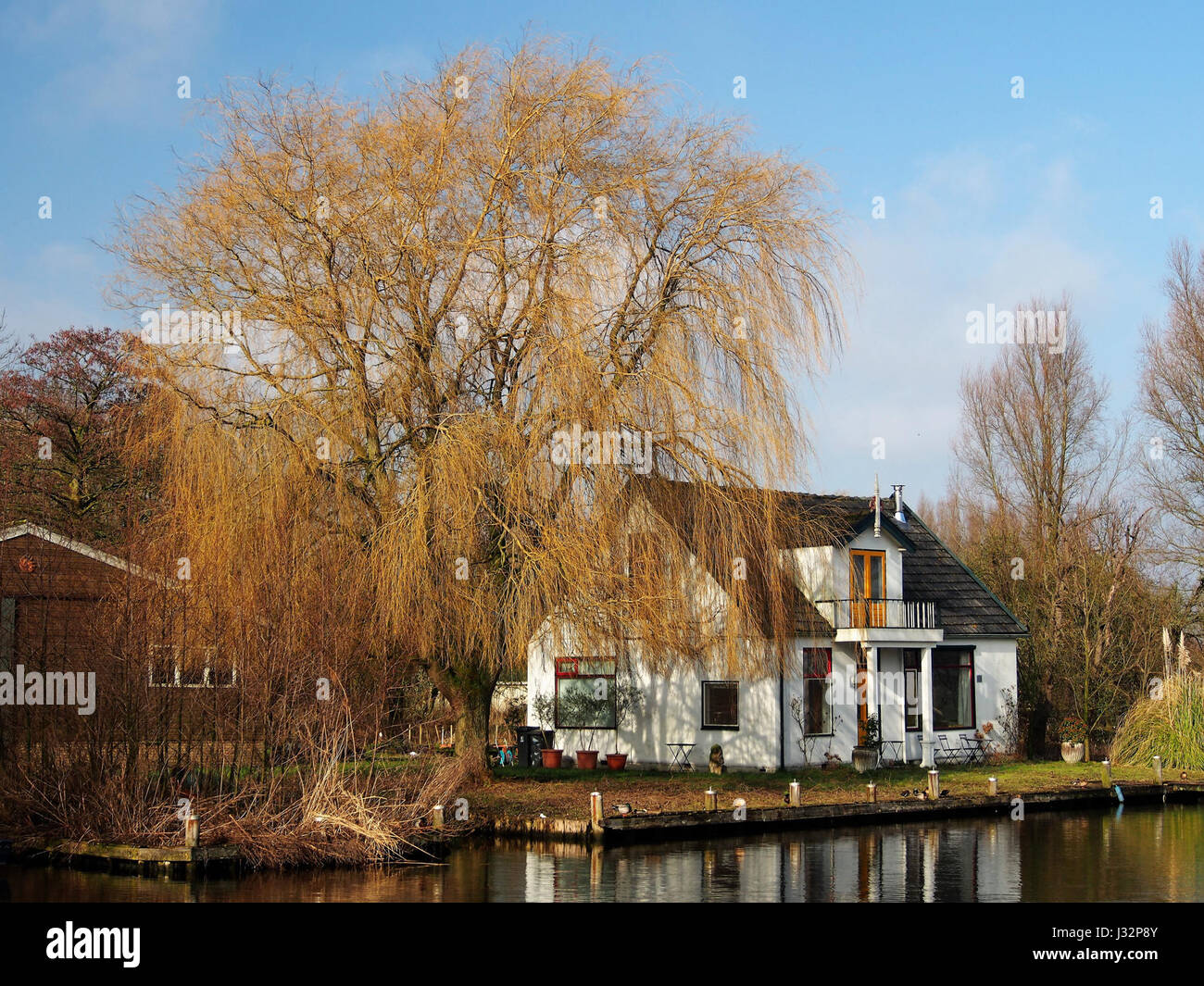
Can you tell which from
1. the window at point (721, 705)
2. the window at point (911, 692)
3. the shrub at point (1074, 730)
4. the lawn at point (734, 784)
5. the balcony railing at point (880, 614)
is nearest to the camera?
the lawn at point (734, 784)

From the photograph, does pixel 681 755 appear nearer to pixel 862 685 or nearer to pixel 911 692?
pixel 862 685

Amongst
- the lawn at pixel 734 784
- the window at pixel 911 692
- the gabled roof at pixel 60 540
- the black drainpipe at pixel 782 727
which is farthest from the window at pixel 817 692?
the gabled roof at pixel 60 540

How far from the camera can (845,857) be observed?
53.6 feet

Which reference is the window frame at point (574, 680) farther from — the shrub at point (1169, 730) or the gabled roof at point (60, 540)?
the shrub at point (1169, 730)

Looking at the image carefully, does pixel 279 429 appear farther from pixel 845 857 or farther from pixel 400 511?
pixel 845 857

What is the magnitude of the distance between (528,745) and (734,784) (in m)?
6.78

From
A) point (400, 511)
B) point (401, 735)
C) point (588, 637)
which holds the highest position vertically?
point (400, 511)

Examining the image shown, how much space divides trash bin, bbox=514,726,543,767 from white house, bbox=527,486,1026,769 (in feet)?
3.11

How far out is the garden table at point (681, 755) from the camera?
86.4 feet

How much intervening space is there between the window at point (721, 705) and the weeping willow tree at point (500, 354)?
251 inches

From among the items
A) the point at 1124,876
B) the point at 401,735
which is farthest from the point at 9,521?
the point at 1124,876

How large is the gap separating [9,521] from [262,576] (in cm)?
1095

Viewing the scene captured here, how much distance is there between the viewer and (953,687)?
29.4 m

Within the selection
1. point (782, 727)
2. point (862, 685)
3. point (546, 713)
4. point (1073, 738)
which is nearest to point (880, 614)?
point (862, 685)
